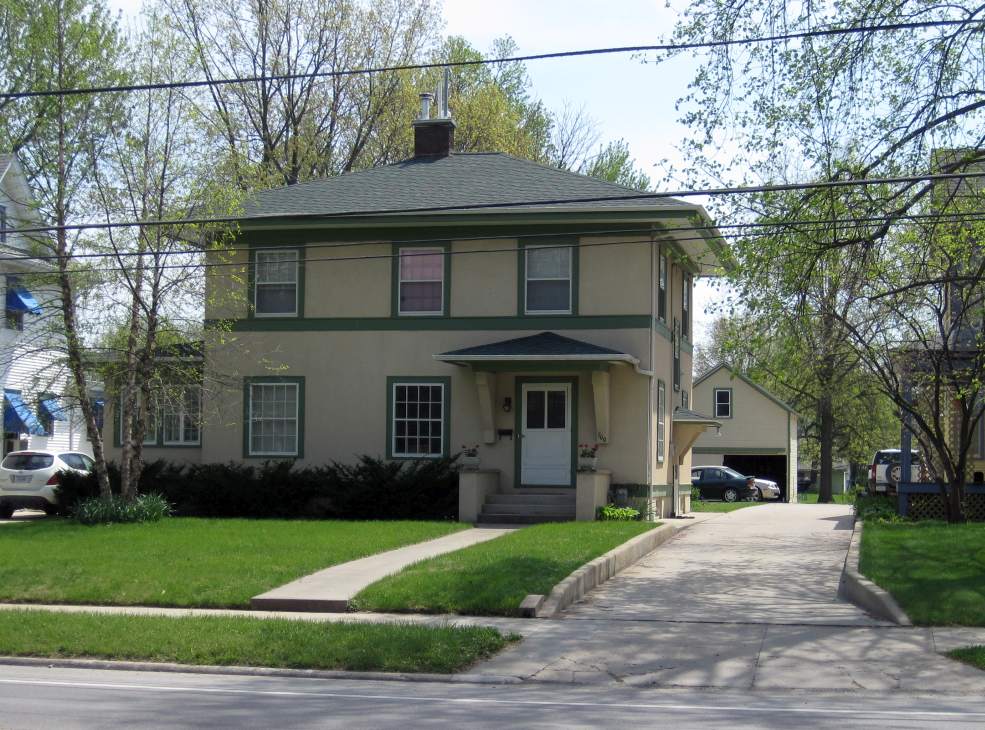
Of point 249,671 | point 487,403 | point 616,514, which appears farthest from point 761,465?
point 249,671

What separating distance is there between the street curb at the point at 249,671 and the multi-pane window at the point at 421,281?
15221 mm

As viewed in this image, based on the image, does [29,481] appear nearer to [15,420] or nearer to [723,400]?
[15,420]

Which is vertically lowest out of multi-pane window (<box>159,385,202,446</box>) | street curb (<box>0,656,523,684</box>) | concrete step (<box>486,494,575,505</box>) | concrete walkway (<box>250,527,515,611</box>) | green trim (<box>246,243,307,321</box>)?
street curb (<box>0,656,523,684</box>)

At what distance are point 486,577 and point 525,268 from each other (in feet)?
37.6

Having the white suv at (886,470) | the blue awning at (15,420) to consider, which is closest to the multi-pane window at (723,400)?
the white suv at (886,470)

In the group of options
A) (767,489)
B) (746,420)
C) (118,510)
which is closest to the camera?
(118,510)

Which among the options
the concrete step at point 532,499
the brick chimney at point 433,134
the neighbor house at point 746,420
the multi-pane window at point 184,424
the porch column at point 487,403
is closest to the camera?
the concrete step at point 532,499

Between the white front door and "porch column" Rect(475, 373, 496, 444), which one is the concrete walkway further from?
the white front door

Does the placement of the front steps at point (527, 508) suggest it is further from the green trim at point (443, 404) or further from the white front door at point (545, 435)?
the green trim at point (443, 404)

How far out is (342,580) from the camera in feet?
52.7

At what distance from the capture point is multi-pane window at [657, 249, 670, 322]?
26.4 metres

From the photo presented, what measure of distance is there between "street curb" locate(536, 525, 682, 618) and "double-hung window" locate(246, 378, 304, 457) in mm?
9044

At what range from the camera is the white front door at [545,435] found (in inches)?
1014

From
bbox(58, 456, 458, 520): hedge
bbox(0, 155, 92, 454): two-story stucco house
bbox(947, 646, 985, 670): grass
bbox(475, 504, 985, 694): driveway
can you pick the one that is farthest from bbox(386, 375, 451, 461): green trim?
bbox(947, 646, 985, 670): grass
